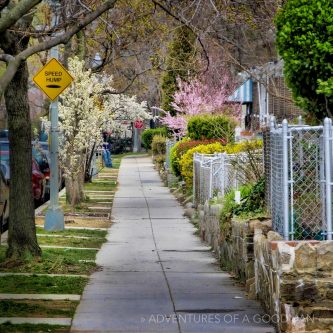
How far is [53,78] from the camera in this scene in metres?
17.8

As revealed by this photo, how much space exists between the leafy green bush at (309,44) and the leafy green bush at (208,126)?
60.5 feet

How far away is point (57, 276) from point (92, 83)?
12.6 metres

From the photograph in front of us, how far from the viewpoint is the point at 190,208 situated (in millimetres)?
25766

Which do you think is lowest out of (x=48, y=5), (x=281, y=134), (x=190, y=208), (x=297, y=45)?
(x=190, y=208)

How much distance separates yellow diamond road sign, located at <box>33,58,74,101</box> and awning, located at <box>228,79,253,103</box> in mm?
21539

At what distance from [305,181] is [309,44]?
1511mm

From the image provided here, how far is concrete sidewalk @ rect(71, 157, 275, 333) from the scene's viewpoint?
9.64 meters

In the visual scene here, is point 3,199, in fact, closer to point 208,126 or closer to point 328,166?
point 328,166

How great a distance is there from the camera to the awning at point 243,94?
1542 inches

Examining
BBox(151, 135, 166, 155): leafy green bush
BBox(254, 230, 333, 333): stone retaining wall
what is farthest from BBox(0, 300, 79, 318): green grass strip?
BBox(151, 135, 166, 155): leafy green bush

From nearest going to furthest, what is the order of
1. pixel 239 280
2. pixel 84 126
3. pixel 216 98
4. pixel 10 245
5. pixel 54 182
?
pixel 239 280
pixel 10 245
pixel 54 182
pixel 84 126
pixel 216 98

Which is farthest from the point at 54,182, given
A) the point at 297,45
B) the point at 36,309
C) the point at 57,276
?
the point at 297,45

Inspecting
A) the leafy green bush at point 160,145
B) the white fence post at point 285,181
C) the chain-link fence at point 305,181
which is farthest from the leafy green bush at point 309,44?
the leafy green bush at point 160,145

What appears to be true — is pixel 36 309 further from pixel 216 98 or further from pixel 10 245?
pixel 216 98
